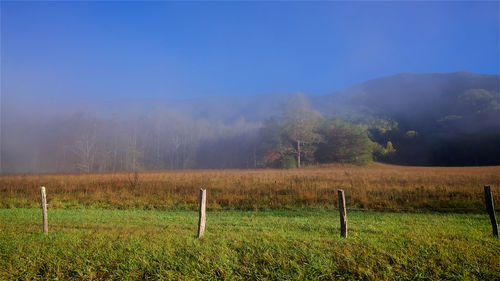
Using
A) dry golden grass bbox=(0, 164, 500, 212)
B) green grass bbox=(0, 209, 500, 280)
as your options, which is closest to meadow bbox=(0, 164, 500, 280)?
green grass bbox=(0, 209, 500, 280)

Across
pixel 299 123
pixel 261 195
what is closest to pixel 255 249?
pixel 261 195

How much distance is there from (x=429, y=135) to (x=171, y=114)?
5853 centimetres

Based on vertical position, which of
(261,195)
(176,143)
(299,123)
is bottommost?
(261,195)

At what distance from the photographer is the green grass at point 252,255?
16.6ft

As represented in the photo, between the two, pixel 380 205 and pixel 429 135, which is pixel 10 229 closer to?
pixel 380 205

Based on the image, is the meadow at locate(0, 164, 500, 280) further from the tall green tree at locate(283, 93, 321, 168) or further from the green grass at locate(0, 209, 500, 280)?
the tall green tree at locate(283, 93, 321, 168)

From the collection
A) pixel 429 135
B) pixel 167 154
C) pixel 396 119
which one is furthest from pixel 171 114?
pixel 429 135

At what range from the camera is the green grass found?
507 cm

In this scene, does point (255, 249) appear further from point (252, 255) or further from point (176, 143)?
point (176, 143)

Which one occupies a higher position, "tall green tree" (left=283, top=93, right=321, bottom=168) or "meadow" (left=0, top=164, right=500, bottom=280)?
"tall green tree" (left=283, top=93, right=321, bottom=168)

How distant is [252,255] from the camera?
5.71 metres

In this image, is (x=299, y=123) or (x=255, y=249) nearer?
(x=255, y=249)

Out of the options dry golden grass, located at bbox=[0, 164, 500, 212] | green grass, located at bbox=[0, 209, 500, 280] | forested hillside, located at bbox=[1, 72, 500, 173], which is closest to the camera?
green grass, located at bbox=[0, 209, 500, 280]

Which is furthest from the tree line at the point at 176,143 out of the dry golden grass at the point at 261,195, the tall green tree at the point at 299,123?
the dry golden grass at the point at 261,195
